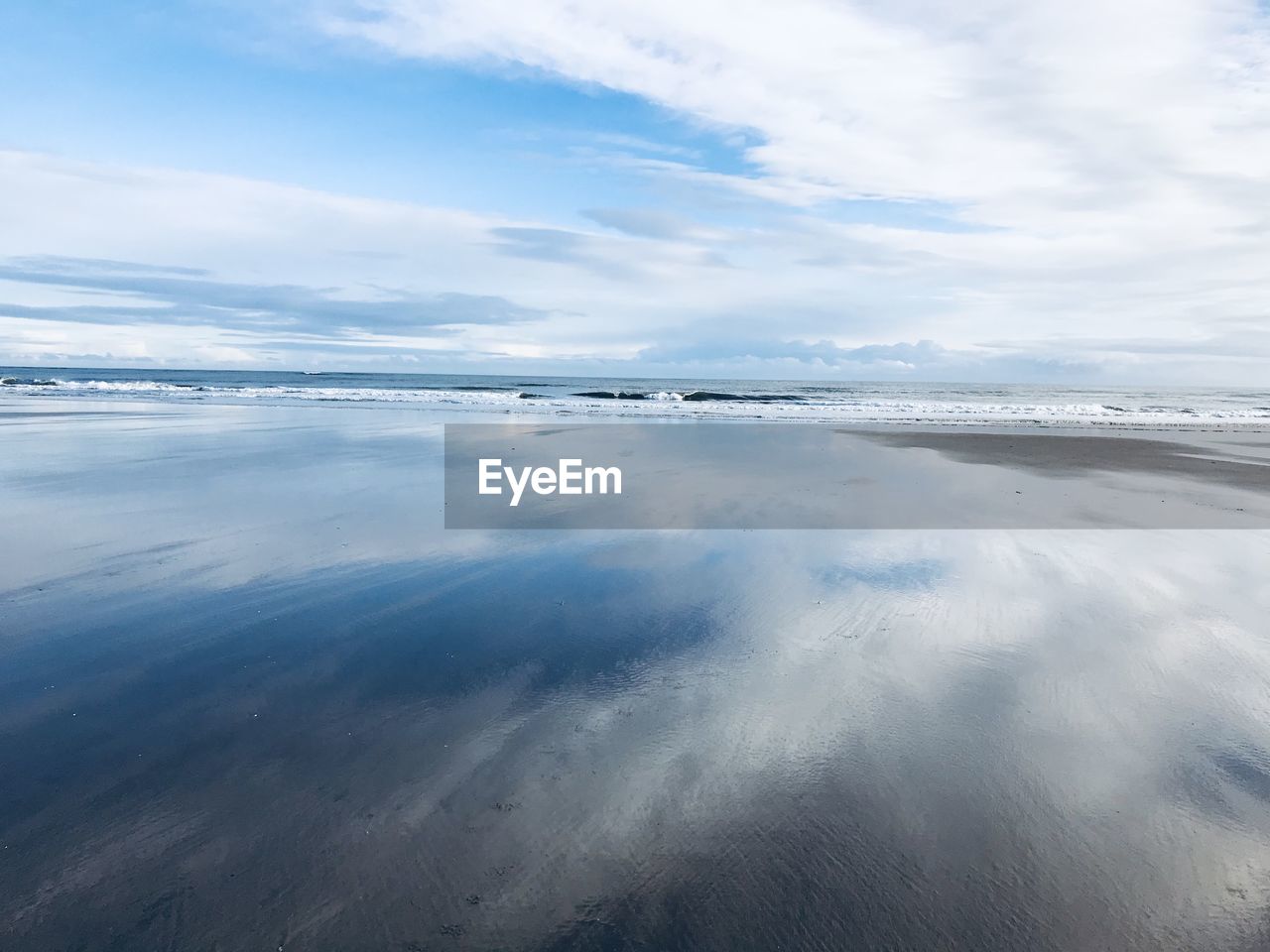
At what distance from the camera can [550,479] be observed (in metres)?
12.7

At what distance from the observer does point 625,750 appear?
12.4ft

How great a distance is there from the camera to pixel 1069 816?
3342 millimetres

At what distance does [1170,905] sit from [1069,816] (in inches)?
21.9

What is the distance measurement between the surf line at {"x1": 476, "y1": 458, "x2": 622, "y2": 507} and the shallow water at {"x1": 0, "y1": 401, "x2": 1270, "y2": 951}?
387 centimetres

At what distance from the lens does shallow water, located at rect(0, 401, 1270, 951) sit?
8.82ft

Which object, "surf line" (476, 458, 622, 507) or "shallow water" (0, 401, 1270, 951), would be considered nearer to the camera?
"shallow water" (0, 401, 1270, 951)

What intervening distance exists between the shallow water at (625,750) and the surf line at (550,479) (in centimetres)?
387

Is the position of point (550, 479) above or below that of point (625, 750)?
below

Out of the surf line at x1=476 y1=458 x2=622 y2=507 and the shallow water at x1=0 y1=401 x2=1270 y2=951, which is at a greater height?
the shallow water at x1=0 y1=401 x2=1270 y2=951

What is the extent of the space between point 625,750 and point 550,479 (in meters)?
9.15

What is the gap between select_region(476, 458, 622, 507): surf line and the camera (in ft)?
37.5

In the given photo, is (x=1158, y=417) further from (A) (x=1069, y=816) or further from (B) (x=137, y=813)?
(B) (x=137, y=813)

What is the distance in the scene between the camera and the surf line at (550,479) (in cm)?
1144

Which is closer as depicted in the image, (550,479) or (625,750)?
(625,750)
